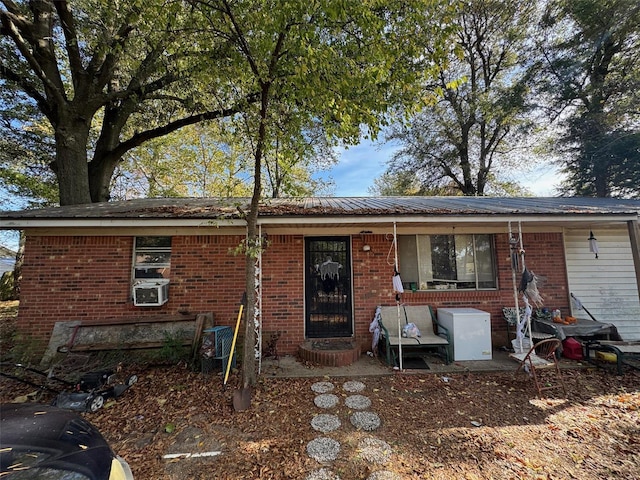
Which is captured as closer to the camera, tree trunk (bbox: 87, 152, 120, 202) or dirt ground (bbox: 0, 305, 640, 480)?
dirt ground (bbox: 0, 305, 640, 480)

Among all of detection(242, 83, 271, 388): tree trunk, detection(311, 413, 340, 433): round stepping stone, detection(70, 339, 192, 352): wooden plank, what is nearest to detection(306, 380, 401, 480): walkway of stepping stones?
detection(311, 413, 340, 433): round stepping stone

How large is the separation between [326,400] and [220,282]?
3.35m

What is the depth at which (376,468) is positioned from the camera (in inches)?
Result: 106

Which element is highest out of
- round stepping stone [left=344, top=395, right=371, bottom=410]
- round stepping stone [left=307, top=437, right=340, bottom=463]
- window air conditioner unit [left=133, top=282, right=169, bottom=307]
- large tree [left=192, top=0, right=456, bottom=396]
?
large tree [left=192, top=0, right=456, bottom=396]

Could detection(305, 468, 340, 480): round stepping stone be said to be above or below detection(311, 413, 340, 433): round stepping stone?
below

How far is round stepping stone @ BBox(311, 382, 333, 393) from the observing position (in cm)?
430

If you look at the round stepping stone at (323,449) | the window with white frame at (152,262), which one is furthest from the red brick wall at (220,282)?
the round stepping stone at (323,449)

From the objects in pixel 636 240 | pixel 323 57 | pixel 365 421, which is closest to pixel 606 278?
pixel 636 240

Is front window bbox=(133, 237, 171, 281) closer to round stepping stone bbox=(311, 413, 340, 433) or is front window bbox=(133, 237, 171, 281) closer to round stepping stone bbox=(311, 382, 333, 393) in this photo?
round stepping stone bbox=(311, 382, 333, 393)

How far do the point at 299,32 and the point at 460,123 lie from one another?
16026mm

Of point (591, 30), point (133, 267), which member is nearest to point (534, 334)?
point (133, 267)

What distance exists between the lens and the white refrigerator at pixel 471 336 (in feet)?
17.7

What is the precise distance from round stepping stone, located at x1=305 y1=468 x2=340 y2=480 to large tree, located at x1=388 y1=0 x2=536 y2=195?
16.6 meters

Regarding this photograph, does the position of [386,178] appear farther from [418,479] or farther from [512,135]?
[418,479]
